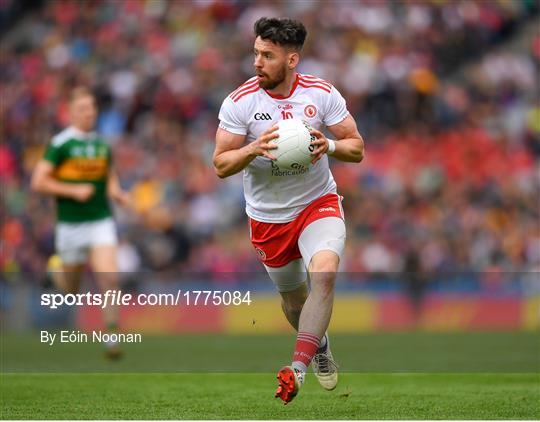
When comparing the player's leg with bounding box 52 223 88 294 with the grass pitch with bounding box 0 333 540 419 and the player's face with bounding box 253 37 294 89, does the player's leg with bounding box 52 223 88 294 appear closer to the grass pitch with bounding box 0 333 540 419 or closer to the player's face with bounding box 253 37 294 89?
the grass pitch with bounding box 0 333 540 419

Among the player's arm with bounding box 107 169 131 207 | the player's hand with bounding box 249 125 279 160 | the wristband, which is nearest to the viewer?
the player's hand with bounding box 249 125 279 160

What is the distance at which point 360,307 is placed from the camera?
63.6 feet

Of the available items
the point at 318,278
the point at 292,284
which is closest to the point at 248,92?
the point at 318,278

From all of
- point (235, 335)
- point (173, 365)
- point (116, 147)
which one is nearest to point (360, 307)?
point (235, 335)

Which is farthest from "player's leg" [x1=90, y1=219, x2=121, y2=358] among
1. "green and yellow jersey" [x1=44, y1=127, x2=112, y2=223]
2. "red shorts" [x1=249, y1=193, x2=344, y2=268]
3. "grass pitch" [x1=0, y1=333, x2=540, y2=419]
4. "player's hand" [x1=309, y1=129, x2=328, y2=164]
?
"player's hand" [x1=309, y1=129, x2=328, y2=164]

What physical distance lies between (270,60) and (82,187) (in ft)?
17.0

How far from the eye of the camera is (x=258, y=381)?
10.7 meters

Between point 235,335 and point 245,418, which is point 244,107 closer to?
point 245,418

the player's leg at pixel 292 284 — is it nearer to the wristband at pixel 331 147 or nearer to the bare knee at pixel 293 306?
the bare knee at pixel 293 306

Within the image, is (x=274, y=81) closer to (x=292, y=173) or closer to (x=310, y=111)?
(x=310, y=111)

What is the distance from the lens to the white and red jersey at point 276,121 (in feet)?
27.7

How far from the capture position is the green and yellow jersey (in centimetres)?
1327

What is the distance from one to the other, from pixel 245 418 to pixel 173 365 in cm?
460

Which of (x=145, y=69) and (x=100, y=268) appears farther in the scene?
(x=145, y=69)
